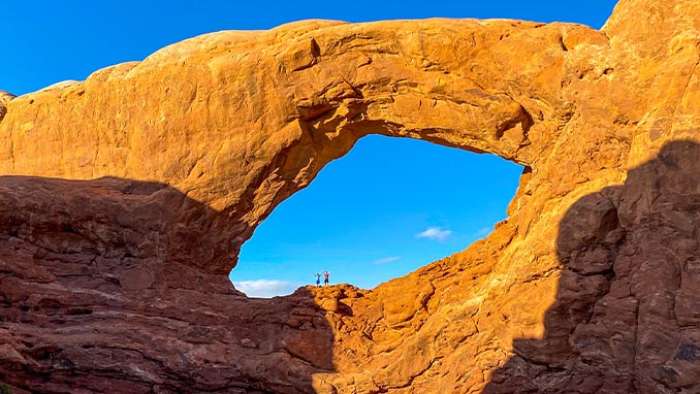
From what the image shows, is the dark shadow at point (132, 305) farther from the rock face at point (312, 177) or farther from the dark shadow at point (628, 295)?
the dark shadow at point (628, 295)

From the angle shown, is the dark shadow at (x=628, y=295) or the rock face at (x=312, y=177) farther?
the rock face at (x=312, y=177)

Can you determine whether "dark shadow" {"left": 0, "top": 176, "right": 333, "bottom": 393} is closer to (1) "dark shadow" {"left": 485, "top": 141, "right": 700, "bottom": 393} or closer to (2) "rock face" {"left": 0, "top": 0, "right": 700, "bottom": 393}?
(2) "rock face" {"left": 0, "top": 0, "right": 700, "bottom": 393}

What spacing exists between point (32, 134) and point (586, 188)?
12.4m

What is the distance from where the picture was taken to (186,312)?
1236 centimetres

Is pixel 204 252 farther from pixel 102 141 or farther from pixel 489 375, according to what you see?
pixel 489 375

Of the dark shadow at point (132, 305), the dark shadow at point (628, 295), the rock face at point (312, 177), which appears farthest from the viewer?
the dark shadow at point (132, 305)

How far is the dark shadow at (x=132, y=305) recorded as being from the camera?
1149 cm

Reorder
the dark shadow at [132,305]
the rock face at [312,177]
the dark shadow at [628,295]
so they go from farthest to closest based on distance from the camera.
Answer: the dark shadow at [132,305] → the rock face at [312,177] → the dark shadow at [628,295]

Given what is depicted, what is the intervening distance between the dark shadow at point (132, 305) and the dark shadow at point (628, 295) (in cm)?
449

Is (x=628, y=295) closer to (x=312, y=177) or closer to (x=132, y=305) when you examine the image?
(x=312, y=177)

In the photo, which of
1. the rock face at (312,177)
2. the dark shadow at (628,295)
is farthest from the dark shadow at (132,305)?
the dark shadow at (628,295)

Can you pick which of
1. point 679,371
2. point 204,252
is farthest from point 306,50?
point 679,371

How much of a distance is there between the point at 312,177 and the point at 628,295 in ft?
22.9

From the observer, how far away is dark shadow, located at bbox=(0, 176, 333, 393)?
11492 mm
